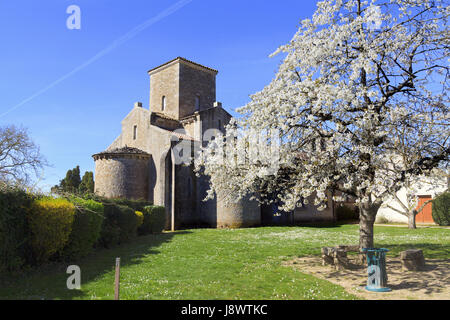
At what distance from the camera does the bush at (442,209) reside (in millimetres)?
29672

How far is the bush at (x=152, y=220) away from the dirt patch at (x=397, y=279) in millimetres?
12198

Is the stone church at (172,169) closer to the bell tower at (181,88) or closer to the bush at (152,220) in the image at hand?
the bell tower at (181,88)

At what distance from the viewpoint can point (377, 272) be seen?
8.12 m

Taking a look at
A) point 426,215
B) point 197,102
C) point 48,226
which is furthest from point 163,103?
point 426,215

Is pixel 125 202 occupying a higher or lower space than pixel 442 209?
higher

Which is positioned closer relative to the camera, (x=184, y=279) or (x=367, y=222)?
(x=184, y=279)

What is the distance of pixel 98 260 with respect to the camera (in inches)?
463

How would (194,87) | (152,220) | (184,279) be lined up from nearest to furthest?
(184,279) < (152,220) < (194,87)

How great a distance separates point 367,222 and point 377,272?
3.39 meters

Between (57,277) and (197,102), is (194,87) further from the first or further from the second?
(57,277)

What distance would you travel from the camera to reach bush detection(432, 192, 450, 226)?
97.3 ft

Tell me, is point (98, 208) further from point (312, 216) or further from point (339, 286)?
point (312, 216)
